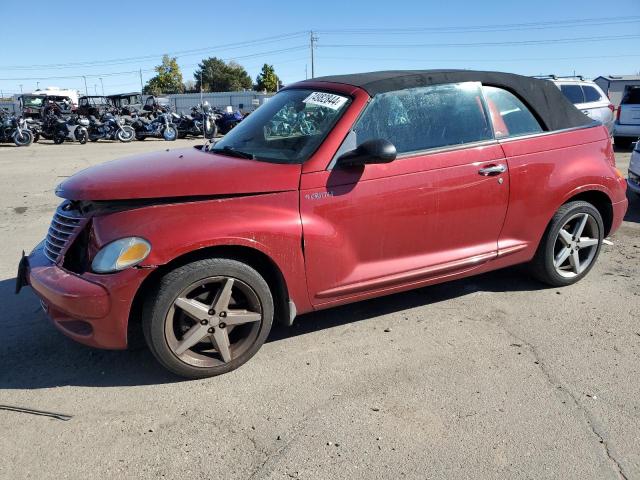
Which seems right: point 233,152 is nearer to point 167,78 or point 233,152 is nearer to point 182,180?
point 182,180

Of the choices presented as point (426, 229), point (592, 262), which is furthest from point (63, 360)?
point (592, 262)

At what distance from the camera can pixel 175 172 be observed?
3092 millimetres

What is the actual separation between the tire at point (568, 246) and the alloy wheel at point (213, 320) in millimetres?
2468

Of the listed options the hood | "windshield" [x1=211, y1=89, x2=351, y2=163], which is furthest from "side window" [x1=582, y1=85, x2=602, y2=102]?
the hood

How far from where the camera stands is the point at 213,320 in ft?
9.78

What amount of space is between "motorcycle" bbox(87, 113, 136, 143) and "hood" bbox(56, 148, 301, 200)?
18.4m

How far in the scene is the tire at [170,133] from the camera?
21.0 m

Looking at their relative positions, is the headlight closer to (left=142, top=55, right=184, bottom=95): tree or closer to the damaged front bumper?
the damaged front bumper

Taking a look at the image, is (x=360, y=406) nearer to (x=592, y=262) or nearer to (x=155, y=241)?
(x=155, y=241)

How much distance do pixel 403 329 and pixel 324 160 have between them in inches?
53.3

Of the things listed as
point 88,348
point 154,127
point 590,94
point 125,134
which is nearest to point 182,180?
point 88,348

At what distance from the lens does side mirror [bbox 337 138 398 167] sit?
10.1 feet

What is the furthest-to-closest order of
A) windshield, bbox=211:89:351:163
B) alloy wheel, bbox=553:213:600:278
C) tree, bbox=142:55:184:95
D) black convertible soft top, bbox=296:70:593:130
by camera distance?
tree, bbox=142:55:184:95 < alloy wheel, bbox=553:213:600:278 < black convertible soft top, bbox=296:70:593:130 < windshield, bbox=211:89:351:163

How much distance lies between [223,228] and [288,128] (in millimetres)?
1085
